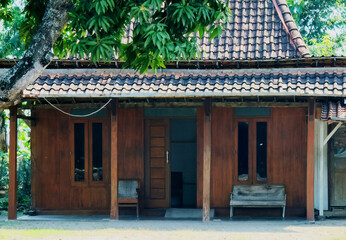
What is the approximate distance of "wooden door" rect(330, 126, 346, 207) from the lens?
1541 cm

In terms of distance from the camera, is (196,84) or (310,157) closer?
(196,84)

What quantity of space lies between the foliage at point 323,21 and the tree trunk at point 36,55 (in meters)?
18.4

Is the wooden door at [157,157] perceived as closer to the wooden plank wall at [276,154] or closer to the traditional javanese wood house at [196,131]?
the traditional javanese wood house at [196,131]

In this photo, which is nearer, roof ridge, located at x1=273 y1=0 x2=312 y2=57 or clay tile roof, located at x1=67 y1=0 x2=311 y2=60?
roof ridge, located at x1=273 y1=0 x2=312 y2=57

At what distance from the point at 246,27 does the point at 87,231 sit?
682 centimetres

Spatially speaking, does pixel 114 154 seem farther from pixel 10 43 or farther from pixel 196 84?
pixel 10 43

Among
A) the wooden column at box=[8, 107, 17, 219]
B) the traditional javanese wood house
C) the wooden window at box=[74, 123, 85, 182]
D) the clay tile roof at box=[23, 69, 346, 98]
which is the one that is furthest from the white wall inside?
the wooden column at box=[8, 107, 17, 219]

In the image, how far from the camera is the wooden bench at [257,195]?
15242 mm

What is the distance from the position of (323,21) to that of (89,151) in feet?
47.7

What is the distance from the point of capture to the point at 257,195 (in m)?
15.5

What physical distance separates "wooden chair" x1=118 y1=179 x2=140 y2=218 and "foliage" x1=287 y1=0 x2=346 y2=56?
13.2m

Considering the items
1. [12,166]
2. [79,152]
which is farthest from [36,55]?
[79,152]

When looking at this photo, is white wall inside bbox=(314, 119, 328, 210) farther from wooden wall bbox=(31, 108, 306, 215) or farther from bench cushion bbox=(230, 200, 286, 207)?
bench cushion bbox=(230, 200, 286, 207)

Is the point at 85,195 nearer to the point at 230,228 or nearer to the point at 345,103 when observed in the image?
the point at 230,228
